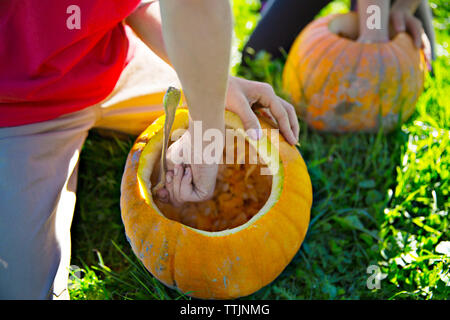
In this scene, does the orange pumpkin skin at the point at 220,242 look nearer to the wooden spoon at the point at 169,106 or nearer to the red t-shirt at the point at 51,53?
the wooden spoon at the point at 169,106

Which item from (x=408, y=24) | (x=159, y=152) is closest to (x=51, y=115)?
(x=159, y=152)

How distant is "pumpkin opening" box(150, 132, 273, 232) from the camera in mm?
1267

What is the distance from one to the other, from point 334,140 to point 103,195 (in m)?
0.88

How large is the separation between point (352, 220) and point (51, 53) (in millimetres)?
1011

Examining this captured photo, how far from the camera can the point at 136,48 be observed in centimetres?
153

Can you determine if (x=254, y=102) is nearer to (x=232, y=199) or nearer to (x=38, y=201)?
(x=232, y=199)

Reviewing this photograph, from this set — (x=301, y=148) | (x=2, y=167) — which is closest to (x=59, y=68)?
(x=2, y=167)

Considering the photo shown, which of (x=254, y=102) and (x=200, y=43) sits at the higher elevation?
(x=200, y=43)

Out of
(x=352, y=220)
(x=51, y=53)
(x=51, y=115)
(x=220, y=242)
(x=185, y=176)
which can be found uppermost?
(x=51, y=53)

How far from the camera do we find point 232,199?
1.33 metres

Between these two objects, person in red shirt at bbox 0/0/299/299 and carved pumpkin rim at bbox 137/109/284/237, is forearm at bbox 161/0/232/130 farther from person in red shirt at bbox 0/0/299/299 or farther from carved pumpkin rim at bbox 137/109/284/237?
carved pumpkin rim at bbox 137/109/284/237

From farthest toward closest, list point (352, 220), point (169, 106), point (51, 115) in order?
point (352, 220)
point (51, 115)
point (169, 106)

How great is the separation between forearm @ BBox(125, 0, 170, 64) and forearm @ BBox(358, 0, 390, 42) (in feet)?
2.54

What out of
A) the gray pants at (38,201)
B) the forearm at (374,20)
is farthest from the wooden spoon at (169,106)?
the forearm at (374,20)
